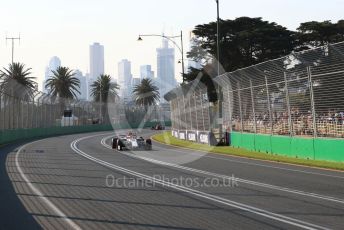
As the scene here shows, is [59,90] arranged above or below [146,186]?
above

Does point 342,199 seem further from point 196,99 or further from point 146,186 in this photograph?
point 196,99

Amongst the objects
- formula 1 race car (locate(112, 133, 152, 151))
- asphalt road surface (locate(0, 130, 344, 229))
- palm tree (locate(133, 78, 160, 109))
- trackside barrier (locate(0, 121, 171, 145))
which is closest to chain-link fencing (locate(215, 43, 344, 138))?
asphalt road surface (locate(0, 130, 344, 229))

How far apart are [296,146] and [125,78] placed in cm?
→ 15079

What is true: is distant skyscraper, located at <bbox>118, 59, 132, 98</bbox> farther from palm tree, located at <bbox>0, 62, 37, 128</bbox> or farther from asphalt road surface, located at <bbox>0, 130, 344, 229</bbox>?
asphalt road surface, located at <bbox>0, 130, 344, 229</bbox>

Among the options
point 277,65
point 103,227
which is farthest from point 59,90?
point 103,227

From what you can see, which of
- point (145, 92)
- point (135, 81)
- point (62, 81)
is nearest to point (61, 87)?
point (62, 81)

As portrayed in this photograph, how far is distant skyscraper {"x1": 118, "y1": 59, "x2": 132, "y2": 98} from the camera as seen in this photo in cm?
15162

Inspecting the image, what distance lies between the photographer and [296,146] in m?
23.1

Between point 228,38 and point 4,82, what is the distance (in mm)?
26953

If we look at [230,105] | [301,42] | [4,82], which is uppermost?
[301,42]

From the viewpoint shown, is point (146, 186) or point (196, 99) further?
point (196, 99)

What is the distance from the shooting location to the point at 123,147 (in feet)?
100

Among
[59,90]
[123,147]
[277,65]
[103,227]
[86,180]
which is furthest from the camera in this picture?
[59,90]

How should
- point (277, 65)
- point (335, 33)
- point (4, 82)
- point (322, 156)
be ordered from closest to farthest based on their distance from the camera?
point (322, 156) → point (277, 65) → point (4, 82) → point (335, 33)
